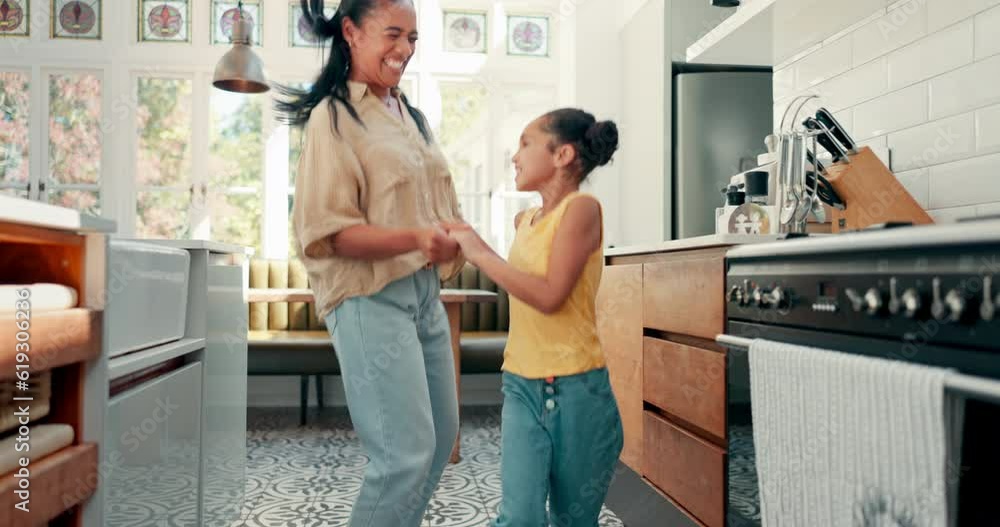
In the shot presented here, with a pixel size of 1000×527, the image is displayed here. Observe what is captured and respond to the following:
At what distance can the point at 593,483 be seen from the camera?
136 cm

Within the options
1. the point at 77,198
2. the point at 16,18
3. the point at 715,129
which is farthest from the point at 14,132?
the point at 715,129

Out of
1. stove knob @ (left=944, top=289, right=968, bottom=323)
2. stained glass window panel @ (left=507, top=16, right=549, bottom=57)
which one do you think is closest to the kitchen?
stove knob @ (left=944, top=289, right=968, bottom=323)

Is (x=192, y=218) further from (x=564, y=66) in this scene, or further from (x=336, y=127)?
(x=336, y=127)

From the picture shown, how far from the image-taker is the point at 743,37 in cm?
268

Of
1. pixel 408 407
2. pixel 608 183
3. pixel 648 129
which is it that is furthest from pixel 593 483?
pixel 608 183

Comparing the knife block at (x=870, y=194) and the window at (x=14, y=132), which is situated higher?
the window at (x=14, y=132)

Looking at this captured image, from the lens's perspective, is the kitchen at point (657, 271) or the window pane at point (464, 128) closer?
the kitchen at point (657, 271)

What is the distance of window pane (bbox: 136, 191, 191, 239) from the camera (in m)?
4.82

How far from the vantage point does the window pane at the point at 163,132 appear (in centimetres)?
483

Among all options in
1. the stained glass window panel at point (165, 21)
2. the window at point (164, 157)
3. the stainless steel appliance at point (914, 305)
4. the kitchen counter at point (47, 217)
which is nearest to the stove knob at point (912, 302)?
the stainless steel appliance at point (914, 305)

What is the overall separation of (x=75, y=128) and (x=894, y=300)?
198 inches

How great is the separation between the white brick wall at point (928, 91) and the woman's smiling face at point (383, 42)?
1318 millimetres

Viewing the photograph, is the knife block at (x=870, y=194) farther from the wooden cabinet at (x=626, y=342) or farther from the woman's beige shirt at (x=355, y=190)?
the woman's beige shirt at (x=355, y=190)

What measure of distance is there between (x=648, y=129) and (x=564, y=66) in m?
1.12
